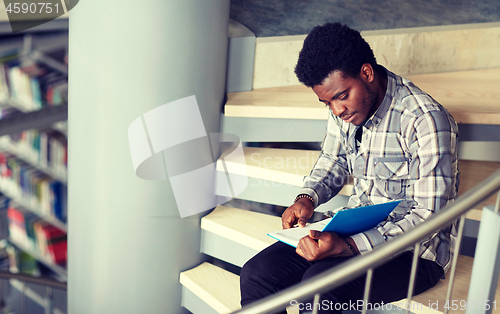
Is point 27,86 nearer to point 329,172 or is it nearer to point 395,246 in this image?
point 329,172

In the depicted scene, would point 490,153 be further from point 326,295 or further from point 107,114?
point 107,114

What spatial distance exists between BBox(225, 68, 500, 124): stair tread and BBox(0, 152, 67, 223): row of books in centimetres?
152

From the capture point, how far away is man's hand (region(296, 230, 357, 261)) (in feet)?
3.93

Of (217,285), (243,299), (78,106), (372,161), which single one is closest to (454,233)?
(372,161)

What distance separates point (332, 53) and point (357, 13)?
5.13 feet

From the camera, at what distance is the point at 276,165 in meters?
1.91

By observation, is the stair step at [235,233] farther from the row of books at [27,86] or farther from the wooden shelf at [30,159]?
the row of books at [27,86]

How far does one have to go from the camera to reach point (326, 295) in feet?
3.91

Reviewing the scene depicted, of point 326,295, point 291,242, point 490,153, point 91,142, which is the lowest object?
point 326,295

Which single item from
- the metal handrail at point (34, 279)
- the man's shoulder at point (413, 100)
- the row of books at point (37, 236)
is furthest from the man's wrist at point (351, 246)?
the row of books at point (37, 236)

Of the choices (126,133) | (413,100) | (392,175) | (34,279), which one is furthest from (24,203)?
(413,100)

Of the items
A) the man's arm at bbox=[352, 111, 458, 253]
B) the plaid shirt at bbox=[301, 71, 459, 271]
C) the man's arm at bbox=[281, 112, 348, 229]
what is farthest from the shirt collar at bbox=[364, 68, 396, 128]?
the man's arm at bbox=[281, 112, 348, 229]

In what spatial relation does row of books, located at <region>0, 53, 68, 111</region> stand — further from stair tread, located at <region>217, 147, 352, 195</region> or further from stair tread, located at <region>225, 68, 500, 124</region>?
stair tread, located at <region>217, 147, 352, 195</region>

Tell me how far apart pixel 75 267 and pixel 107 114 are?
79 centimetres
